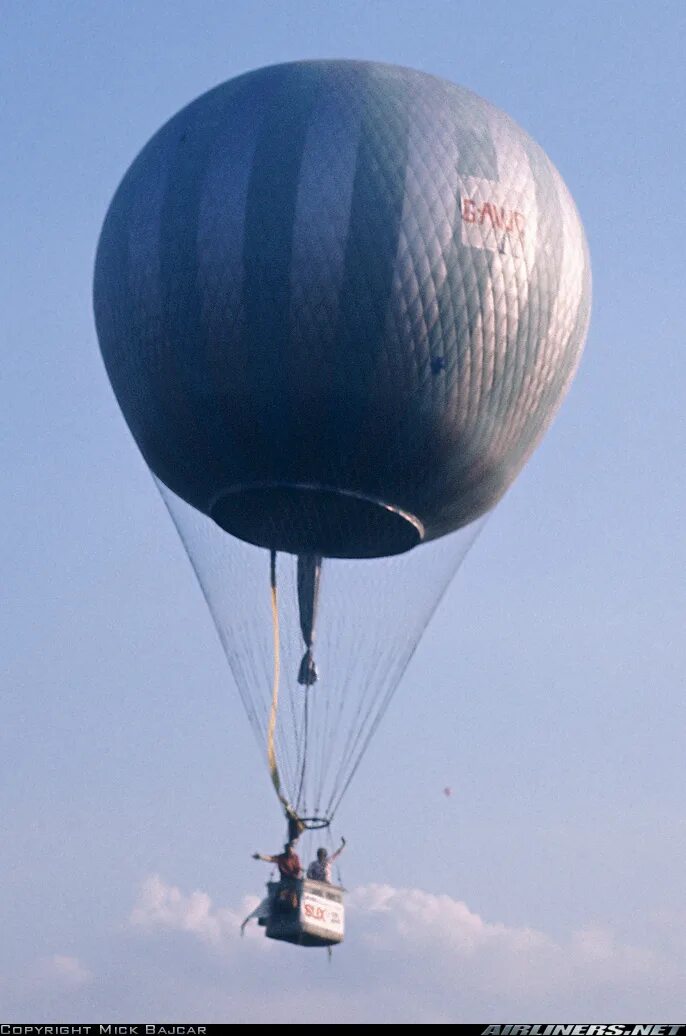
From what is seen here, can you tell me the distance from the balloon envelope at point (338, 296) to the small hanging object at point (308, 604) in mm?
2340

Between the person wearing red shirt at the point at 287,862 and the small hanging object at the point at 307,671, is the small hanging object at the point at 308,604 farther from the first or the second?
the person wearing red shirt at the point at 287,862

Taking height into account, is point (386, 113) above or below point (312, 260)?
above

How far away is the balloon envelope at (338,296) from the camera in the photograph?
46125mm

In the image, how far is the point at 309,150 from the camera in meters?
46.7

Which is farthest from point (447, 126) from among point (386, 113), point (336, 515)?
point (336, 515)

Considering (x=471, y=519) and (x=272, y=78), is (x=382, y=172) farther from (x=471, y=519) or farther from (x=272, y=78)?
(x=471, y=519)

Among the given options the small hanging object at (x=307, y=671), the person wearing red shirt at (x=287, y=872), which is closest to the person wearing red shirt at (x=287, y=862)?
the person wearing red shirt at (x=287, y=872)

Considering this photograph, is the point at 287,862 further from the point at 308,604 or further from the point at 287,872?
the point at 308,604

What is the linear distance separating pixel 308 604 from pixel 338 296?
8510mm

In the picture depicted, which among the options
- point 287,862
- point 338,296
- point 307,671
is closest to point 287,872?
point 287,862

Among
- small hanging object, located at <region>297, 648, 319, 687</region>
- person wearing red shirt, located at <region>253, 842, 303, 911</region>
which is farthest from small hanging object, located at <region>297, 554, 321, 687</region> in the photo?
person wearing red shirt, located at <region>253, 842, 303, 911</region>

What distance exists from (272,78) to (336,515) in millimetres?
8907

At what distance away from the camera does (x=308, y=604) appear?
5184 cm

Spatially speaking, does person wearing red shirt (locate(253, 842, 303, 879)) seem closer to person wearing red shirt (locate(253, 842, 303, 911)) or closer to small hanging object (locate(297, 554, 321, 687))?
person wearing red shirt (locate(253, 842, 303, 911))
